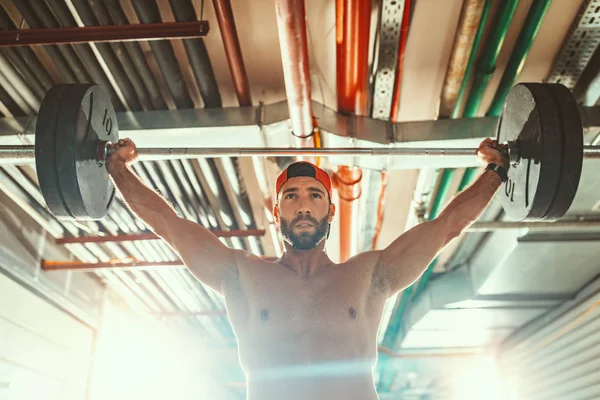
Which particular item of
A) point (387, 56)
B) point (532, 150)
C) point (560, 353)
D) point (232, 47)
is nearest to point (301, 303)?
point (532, 150)

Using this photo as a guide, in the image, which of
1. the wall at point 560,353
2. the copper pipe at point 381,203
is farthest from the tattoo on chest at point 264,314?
the wall at point 560,353

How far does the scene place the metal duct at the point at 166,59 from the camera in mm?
2402

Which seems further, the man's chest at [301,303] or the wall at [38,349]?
the wall at [38,349]

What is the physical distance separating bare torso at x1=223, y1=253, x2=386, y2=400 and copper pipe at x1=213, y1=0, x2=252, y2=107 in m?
1.10

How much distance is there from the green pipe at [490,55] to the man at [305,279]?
0.72 m

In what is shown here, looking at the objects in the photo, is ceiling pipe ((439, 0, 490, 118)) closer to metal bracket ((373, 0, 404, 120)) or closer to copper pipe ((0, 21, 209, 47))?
metal bracket ((373, 0, 404, 120))

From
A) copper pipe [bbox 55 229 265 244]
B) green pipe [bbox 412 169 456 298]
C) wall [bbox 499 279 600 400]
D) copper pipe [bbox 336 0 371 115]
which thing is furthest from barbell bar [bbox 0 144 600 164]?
wall [bbox 499 279 600 400]

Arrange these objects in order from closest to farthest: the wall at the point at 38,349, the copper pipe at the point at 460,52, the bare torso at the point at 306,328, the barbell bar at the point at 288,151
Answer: the bare torso at the point at 306,328 → the barbell bar at the point at 288,151 → the copper pipe at the point at 460,52 → the wall at the point at 38,349

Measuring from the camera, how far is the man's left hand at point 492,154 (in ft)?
6.89

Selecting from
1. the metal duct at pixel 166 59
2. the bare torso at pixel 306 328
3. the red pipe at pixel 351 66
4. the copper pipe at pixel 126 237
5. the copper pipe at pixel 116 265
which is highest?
the metal duct at pixel 166 59

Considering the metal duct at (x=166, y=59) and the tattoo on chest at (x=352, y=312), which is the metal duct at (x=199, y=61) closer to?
the metal duct at (x=166, y=59)

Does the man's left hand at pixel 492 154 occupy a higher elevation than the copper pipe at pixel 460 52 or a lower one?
lower

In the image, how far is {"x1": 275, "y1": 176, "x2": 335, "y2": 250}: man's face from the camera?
203 centimetres

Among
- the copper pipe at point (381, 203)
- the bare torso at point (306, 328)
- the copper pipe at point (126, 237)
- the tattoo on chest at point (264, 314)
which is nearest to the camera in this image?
the bare torso at point (306, 328)
